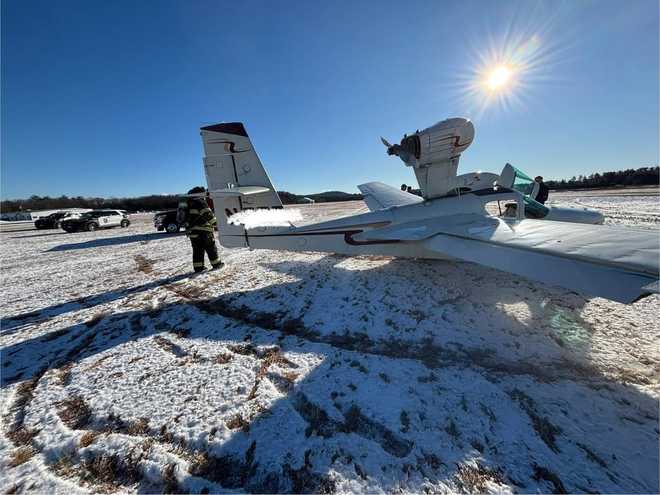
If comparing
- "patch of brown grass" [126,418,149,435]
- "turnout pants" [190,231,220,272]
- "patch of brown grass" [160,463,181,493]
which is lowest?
"patch of brown grass" [160,463,181,493]

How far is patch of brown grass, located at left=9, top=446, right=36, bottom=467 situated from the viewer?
205 centimetres

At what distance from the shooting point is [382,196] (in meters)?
9.25

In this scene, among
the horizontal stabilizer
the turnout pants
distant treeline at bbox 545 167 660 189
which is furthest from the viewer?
distant treeline at bbox 545 167 660 189

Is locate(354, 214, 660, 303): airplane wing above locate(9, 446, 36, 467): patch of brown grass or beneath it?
above

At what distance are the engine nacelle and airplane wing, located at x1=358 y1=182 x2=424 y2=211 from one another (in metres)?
2.30

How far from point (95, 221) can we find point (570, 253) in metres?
28.3

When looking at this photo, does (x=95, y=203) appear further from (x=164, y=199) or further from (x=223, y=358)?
(x=223, y=358)

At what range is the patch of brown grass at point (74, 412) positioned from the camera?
238 centimetres

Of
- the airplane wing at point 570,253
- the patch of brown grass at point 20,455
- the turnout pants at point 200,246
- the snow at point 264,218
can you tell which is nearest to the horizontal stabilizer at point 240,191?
Answer: the snow at point 264,218

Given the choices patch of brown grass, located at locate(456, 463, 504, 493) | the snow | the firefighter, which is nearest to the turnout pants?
the firefighter

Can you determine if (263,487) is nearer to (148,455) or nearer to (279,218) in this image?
(148,455)

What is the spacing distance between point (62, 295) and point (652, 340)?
10.7 metres

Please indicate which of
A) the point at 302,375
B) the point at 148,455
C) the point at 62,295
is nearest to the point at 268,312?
the point at 302,375

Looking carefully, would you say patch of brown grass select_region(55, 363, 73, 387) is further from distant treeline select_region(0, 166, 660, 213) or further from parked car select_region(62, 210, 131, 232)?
distant treeline select_region(0, 166, 660, 213)
